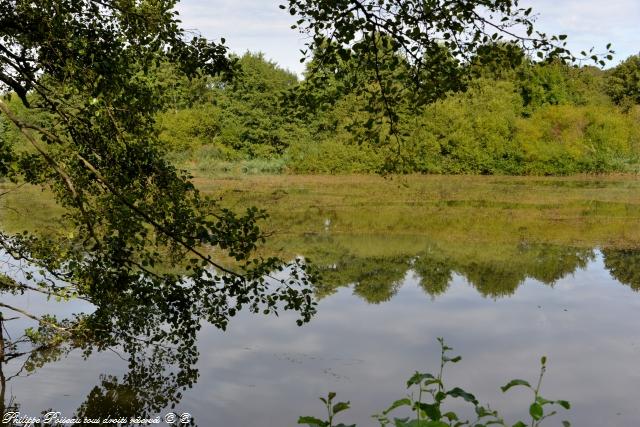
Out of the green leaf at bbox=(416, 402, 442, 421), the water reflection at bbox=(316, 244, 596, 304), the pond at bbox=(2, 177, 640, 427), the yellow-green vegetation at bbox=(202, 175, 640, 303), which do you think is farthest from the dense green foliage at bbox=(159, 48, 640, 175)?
the green leaf at bbox=(416, 402, 442, 421)

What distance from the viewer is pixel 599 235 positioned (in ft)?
60.2

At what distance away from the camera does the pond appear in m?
7.07

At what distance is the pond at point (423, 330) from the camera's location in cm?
707

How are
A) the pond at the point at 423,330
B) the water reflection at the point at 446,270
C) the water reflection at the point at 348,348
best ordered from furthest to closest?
1. the water reflection at the point at 446,270
2. the pond at the point at 423,330
3. the water reflection at the point at 348,348

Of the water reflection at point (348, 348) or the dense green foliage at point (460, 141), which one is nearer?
the water reflection at point (348, 348)

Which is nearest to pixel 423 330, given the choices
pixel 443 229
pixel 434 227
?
pixel 443 229

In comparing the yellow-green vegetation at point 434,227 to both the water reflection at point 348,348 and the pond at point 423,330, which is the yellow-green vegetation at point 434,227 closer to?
the pond at point 423,330

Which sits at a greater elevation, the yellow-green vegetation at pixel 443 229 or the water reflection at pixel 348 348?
the yellow-green vegetation at pixel 443 229

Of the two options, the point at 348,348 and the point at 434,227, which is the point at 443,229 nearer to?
the point at 434,227

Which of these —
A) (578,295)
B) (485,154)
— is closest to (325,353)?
(578,295)

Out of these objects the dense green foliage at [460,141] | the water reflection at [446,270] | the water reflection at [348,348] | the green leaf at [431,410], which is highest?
the dense green foliage at [460,141]

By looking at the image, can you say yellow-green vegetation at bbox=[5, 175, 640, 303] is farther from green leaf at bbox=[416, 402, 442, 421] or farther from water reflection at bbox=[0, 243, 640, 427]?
green leaf at bbox=[416, 402, 442, 421]

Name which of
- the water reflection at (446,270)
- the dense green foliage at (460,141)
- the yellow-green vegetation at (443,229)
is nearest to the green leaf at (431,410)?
the yellow-green vegetation at (443,229)

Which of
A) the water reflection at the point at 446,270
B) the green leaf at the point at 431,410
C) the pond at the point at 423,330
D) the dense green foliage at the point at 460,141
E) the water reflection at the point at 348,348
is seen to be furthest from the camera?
the dense green foliage at the point at 460,141
